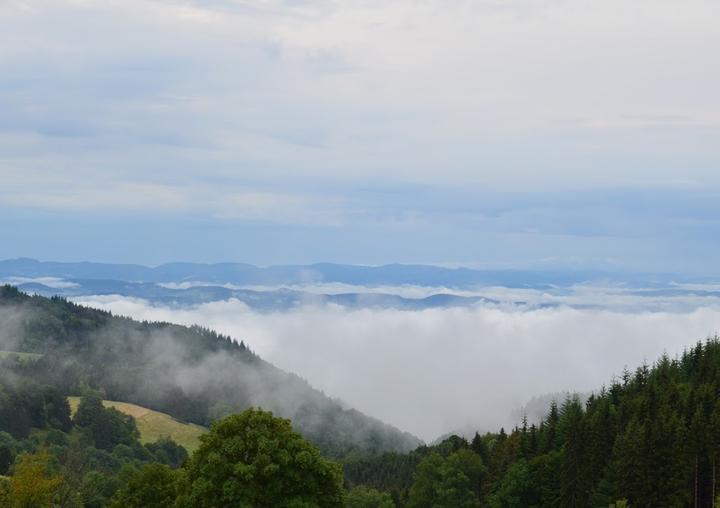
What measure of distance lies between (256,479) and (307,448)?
4.95 metres

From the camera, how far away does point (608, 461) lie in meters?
105

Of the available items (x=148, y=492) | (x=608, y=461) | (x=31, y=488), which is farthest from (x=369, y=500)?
(x=31, y=488)

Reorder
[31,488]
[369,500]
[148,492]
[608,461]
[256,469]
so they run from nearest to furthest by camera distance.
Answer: [256,469], [31,488], [148,492], [608,461], [369,500]

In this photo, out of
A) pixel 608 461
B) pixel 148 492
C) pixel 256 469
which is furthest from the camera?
pixel 608 461

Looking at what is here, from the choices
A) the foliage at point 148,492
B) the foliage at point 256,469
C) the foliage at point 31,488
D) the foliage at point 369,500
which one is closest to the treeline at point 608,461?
the foliage at point 256,469

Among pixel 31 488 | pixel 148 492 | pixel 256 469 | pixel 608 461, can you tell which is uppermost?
pixel 256 469

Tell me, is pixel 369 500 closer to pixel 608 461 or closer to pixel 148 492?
pixel 608 461

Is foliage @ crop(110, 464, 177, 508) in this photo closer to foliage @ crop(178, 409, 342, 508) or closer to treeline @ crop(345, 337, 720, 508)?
foliage @ crop(178, 409, 342, 508)

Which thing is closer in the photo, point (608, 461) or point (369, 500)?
point (608, 461)

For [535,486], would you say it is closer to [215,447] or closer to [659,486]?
[659,486]

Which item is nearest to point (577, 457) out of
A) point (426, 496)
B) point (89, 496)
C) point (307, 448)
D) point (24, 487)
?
point (426, 496)

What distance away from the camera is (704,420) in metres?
99.2

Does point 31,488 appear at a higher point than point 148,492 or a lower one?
lower

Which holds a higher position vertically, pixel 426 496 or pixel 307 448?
pixel 307 448
